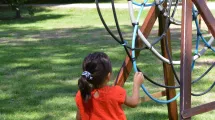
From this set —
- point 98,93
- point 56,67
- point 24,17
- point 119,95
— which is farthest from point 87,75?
point 24,17

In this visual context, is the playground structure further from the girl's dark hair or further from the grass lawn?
the grass lawn

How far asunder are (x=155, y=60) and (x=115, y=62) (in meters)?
0.64

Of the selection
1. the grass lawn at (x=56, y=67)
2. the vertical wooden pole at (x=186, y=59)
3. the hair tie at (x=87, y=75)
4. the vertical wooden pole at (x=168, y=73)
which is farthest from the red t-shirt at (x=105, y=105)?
the grass lawn at (x=56, y=67)

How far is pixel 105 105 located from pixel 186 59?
577 millimetres

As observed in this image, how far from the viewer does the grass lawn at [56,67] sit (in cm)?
572

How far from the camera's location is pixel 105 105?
3281 mm

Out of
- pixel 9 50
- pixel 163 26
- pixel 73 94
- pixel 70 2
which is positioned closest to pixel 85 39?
pixel 9 50

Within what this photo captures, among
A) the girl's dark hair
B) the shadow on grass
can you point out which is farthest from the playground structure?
the shadow on grass

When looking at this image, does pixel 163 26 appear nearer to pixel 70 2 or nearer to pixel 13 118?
pixel 13 118

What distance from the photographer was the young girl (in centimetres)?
319

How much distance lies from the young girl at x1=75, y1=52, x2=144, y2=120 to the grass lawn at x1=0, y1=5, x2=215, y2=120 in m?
2.11

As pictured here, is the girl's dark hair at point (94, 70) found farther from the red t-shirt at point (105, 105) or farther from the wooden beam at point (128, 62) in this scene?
the wooden beam at point (128, 62)

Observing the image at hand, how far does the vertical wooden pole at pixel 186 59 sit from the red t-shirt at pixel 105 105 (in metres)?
0.40

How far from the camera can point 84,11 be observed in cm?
1959
